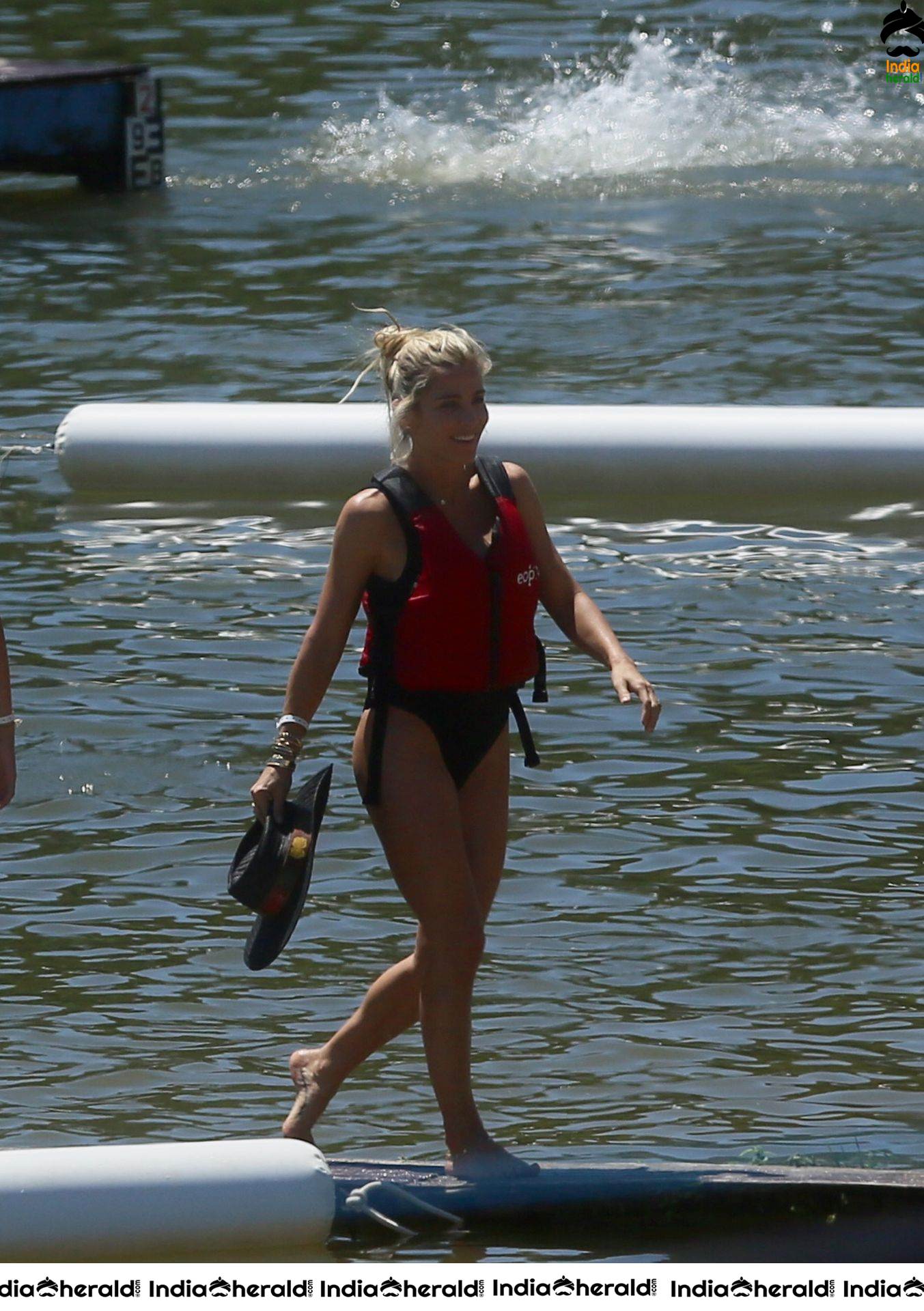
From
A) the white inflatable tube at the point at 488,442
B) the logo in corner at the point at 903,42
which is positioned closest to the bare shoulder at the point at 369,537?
the white inflatable tube at the point at 488,442

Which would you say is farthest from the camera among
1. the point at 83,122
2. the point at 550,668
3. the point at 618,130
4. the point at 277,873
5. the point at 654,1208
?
the point at 618,130

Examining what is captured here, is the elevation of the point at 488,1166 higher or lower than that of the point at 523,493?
lower

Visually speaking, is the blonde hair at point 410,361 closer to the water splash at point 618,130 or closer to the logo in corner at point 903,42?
the water splash at point 618,130

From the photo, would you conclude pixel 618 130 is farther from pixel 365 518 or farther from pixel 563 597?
pixel 365 518

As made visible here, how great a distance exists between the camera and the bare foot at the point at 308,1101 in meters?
4.99

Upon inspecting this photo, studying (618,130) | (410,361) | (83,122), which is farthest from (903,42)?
(410,361)

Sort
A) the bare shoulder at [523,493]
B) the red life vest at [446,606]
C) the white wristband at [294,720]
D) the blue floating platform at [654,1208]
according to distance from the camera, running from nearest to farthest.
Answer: the blue floating platform at [654,1208]
the red life vest at [446,606]
the white wristband at [294,720]
the bare shoulder at [523,493]

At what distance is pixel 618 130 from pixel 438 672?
15.6 metres

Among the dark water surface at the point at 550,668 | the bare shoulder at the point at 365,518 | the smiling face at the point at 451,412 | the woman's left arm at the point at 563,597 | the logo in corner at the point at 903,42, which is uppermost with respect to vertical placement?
the logo in corner at the point at 903,42

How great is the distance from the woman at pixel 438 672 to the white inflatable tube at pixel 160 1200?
1.34 feet

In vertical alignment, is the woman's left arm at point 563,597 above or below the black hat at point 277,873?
above

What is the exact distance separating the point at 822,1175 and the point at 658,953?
67.1 inches

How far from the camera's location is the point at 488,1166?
4770mm

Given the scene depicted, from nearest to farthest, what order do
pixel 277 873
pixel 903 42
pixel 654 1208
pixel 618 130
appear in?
pixel 654 1208
pixel 277 873
pixel 618 130
pixel 903 42
